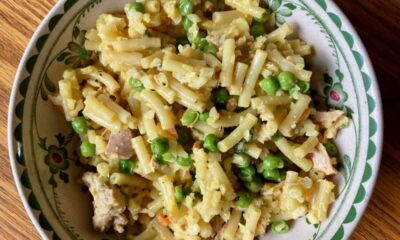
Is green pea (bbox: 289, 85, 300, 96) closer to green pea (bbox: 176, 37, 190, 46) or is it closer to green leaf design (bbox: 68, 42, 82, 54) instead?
green pea (bbox: 176, 37, 190, 46)

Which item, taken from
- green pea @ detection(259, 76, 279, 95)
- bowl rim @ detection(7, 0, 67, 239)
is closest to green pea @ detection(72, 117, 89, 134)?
bowl rim @ detection(7, 0, 67, 239)

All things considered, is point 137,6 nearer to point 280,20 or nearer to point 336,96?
point 280,20

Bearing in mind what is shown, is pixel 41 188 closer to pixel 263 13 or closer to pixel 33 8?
pixel 33 8

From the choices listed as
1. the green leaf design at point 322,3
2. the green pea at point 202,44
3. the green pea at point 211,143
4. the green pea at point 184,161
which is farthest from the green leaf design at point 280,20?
the green pea at point 184,161

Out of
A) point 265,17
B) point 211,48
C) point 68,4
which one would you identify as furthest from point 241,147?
point 68,4

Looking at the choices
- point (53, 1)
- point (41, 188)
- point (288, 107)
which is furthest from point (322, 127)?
point (53, 1)
